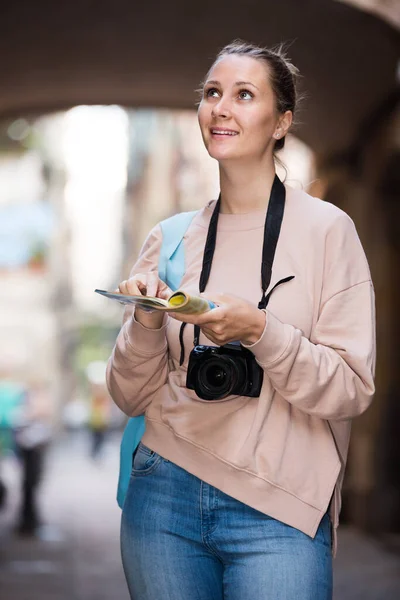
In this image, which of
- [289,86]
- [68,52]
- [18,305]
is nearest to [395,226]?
[68,52]

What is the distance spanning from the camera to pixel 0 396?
2064cm

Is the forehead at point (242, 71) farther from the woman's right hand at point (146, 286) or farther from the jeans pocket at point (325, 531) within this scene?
the jeans pocket at point (325, 531)

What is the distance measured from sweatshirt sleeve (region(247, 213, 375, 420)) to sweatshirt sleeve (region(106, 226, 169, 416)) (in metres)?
0.29

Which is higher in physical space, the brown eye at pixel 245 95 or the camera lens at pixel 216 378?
the brown eye at pixel 245 95

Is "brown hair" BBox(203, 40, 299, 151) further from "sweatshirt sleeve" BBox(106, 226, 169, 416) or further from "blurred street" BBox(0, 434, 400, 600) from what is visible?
Result: "blurred street" BBox(0, 434, 400, 600)

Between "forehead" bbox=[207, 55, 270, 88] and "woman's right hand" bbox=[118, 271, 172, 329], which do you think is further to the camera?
"forehead" bbox=[207, 55, 270, 88]

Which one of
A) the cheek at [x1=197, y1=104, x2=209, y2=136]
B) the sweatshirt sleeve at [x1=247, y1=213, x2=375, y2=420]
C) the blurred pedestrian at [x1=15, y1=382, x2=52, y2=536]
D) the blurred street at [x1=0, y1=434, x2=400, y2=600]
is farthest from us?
the blurred pedestrian at [x1=15, y1=382, x2=52, y2=536]

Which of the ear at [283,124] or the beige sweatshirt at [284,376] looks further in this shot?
the ear at [283,124]

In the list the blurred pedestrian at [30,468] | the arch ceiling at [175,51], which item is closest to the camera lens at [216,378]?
the arch ceiling at [175,51]

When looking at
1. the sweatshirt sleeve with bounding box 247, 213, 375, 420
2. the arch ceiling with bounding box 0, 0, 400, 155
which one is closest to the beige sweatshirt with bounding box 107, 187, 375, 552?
the sweatshirt sleeve with bounding box 247, 213, 375, 420

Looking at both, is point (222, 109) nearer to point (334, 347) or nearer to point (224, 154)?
point (224, 154)

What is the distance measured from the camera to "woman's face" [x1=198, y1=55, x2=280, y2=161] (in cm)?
223

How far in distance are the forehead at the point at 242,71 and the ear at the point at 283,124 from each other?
100 millimetres

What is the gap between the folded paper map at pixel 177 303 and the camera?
73.4 inches
